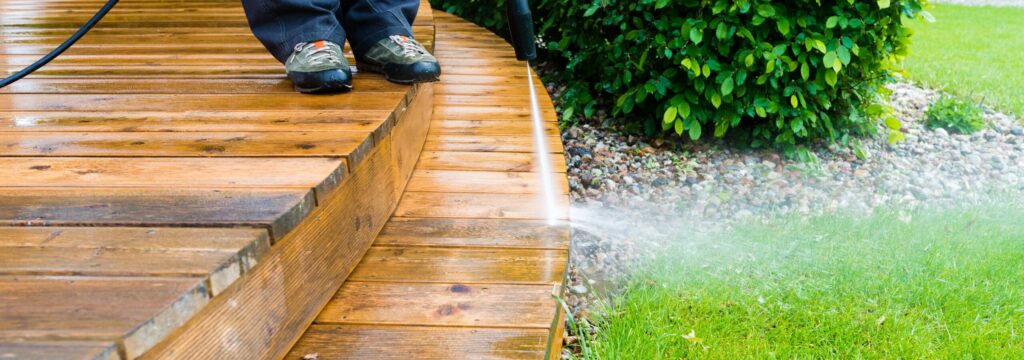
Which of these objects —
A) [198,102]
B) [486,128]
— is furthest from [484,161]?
[198,102]

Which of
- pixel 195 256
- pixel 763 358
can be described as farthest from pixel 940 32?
pixel 195 256

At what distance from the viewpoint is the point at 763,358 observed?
1.40 meters

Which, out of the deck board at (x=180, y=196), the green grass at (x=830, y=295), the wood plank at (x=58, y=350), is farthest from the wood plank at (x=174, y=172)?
the green grass at (x=830, y=295)

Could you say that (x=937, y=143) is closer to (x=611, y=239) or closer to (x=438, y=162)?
(x=611, y=239)

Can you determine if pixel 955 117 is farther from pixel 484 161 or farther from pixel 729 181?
pixel 484 161

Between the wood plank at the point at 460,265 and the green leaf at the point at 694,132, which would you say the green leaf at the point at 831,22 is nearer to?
the green leaf at the point at 694,132

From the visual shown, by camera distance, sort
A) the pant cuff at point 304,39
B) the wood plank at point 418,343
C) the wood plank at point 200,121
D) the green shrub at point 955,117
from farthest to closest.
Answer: the green shrub at point 955,117 < the pant cuff at point 304,39 < the wood plank at point 200,121 < the wood plank at point 418,343

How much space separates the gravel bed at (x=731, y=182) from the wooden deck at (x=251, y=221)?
0.29 metres

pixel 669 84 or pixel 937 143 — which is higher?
pixel 669 84

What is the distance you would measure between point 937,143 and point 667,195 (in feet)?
4.04

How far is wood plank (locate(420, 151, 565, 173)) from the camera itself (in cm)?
183

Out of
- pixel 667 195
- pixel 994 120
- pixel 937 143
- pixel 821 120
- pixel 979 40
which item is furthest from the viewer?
pixel 979 40

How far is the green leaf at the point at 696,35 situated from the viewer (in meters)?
2.27

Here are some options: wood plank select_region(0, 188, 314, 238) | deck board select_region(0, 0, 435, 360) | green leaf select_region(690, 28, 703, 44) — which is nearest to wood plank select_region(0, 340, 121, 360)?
deck board select_region(0, 0, 435, 360)
